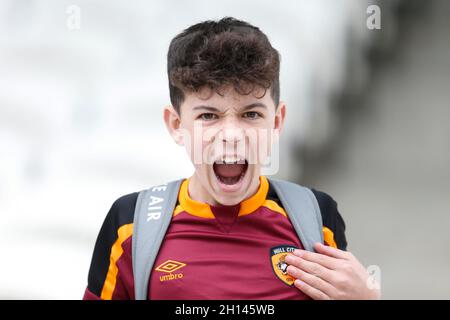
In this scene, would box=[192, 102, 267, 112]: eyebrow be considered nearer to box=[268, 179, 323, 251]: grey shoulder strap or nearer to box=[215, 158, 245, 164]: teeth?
box=[215, 158, 245, 164]: teeth

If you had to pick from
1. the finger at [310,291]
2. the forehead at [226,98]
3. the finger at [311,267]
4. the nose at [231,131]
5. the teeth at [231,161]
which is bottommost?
the finger at [310,291]

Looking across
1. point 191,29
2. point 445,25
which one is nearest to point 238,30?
point 191,29

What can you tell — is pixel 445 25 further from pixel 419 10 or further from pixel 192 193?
pixel 192 193

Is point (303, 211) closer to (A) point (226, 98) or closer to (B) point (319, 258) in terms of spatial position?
(B) point (319, 258)

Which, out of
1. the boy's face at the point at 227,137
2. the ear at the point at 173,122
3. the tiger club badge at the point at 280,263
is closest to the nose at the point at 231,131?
the boy's face at the point at 227,137

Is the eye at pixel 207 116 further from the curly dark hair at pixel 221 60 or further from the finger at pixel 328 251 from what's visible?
the finger at pixel 328 251

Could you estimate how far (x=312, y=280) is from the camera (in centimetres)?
119

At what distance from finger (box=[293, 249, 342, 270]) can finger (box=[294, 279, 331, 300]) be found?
0.17 ft

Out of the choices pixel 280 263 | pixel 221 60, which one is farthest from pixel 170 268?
pixel 221 60

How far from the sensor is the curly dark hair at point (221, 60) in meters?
1.18

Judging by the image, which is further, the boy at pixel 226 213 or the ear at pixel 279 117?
the ear at pixel 279 117

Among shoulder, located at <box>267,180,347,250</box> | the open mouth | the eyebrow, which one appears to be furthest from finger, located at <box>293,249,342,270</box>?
the eyebrow

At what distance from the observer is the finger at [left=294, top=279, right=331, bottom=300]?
1.18m

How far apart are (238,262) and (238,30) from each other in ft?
1.63
